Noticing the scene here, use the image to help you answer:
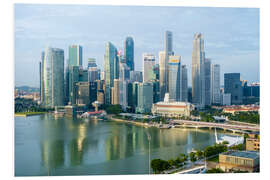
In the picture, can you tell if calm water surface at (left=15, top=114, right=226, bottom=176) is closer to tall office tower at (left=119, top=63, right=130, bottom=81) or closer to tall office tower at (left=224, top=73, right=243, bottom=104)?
tall office tower at (left=224, top=73, right=243, bottom=104)

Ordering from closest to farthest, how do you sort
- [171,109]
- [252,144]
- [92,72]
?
[252,144] < [171,109] < [92,72]

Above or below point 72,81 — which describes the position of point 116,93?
below

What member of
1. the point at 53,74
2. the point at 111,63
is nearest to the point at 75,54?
the point at 111,63

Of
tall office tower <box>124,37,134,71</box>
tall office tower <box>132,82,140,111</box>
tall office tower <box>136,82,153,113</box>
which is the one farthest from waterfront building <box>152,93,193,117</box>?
tall office tower <box>124,37,134,71</box>

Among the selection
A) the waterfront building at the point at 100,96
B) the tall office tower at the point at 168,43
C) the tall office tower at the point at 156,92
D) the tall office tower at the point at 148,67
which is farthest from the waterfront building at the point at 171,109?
the tall office tower at the point at 168,43

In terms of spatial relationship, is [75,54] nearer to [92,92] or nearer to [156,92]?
[92,92]

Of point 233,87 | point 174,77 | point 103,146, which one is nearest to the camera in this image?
point 103,146
